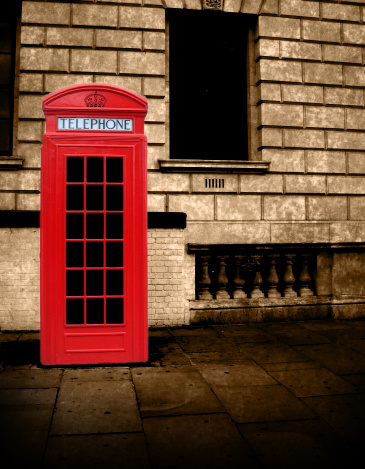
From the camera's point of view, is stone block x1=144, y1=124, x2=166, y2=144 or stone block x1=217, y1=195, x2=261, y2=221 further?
stone block x1=217, y1=195, x2=261, y2=221

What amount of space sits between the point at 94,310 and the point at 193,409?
1.58 m

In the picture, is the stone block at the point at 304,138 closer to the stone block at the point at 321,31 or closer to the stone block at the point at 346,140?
the stone block at the point at 346,140

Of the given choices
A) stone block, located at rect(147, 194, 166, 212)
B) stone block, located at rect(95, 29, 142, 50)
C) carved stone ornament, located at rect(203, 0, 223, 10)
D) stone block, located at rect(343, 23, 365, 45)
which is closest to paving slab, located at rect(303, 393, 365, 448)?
stone block, located at rect(147, 194, 166, 212)

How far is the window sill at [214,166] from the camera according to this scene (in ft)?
20.9

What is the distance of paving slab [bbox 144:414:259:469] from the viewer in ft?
7.87

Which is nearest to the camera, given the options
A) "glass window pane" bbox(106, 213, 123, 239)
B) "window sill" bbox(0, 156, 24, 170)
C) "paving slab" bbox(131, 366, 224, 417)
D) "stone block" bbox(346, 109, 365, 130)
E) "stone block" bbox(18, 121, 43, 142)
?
"paving slab" bbox(131, 366, 224, 417)

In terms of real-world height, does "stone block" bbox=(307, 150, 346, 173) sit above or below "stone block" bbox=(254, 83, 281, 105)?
below

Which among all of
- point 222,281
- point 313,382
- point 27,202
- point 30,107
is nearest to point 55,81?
point 30,107

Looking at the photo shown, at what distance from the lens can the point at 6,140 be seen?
6.52 metres

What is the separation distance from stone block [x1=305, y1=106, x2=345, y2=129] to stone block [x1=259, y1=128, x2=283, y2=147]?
53 cm

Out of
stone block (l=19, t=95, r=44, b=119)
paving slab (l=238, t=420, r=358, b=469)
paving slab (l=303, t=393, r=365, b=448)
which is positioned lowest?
paving slab (l=238, t=420, r=358, b=469)

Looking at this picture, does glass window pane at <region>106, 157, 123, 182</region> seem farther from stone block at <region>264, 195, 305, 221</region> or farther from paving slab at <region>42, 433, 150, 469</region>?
stone block at <region>264, 195, 305, 221</region>

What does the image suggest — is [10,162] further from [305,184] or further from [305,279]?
[305,279]

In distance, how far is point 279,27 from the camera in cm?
684
